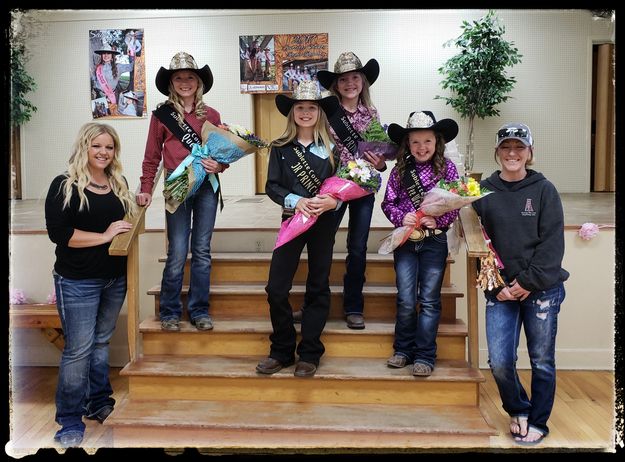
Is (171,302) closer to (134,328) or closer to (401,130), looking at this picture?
(134,328)

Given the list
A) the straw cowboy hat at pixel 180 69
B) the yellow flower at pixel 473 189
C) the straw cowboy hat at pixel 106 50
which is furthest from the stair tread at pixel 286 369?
the straw cowboy hat at pixel 106 50

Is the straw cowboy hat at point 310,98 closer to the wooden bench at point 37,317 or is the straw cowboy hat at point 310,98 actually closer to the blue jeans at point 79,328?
the blue jeans at point 79,328

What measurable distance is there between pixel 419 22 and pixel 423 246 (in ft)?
19.2

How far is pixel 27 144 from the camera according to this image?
7.69 metres

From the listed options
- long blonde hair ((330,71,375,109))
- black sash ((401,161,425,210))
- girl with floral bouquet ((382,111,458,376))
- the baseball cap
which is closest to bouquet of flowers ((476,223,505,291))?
A: girl with floral bouquet ((382,111,458,376))

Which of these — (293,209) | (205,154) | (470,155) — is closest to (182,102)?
(205,154)

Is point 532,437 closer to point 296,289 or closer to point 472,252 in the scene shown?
point 472,252

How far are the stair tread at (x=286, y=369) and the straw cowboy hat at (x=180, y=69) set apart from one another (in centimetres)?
140

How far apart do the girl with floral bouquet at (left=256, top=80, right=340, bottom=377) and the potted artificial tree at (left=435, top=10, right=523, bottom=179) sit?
Answer: 5031mm

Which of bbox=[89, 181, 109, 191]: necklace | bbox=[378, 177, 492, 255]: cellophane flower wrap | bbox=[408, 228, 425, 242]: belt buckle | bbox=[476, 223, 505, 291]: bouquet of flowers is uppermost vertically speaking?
bbox=[89, 181, 109, 191]: necklace

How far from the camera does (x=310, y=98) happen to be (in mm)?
2607

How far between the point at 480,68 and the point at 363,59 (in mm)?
1553

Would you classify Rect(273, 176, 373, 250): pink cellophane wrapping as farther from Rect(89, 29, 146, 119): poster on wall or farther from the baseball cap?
Rect(89, 29, 146, 119): poster on wall

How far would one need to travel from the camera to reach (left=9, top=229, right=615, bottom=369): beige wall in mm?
3789
